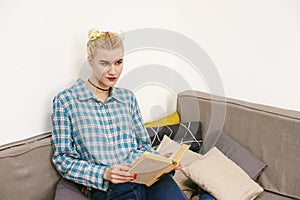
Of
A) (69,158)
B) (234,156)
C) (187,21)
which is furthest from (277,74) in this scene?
(69,158)

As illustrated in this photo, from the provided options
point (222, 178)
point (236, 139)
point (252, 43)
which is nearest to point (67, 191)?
point (222, 178)

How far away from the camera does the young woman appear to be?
174 centimetres

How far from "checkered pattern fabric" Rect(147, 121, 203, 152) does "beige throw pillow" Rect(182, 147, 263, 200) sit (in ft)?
0.80

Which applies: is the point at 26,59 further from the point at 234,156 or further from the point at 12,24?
the point at 234,156

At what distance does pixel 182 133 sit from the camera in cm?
245

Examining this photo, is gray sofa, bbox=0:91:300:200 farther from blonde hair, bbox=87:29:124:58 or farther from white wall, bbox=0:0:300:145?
blonde hair, bbox=87:29:124:58

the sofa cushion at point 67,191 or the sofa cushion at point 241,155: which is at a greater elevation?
the sofa cushion at point 241,155

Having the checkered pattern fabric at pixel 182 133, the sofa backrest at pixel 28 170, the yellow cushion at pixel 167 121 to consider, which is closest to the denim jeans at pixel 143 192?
the sofa backrest at pixel 28 170

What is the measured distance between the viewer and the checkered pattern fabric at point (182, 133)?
2.37 metres

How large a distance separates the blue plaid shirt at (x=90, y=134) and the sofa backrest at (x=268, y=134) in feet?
2.10

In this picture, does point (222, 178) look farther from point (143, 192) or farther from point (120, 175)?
point (120, 175)

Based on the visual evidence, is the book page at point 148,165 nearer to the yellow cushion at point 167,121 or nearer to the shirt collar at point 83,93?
the shirt collar at point 83,93

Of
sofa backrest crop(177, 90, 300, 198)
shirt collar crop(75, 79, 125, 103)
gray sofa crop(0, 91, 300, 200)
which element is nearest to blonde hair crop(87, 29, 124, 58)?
shirt collar crop(75, 79, 125, 103)

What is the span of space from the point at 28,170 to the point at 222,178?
3.08 feet
